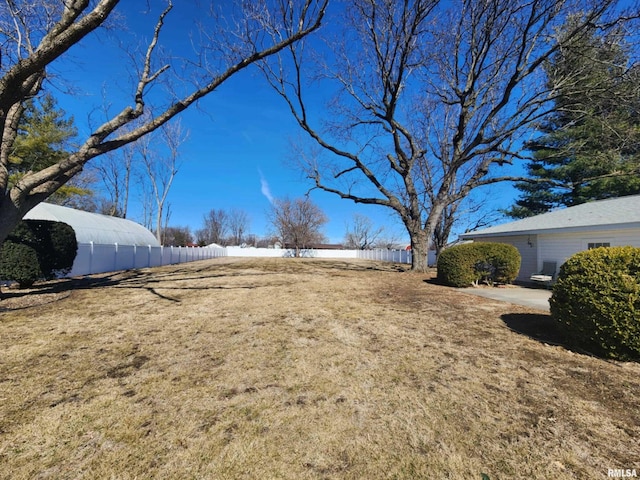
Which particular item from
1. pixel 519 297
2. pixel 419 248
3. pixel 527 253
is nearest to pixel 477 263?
pixel 519 297

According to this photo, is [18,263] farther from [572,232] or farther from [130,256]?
[572,232]

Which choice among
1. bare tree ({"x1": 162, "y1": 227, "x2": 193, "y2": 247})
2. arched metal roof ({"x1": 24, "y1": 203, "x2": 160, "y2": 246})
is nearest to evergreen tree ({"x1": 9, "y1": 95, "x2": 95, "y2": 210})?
arched metal roof ({"x1": 24, "y1": 203, "x2": 160, "y2": 246})

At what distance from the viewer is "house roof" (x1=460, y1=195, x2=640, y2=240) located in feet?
27.2

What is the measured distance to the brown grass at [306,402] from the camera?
1.82m

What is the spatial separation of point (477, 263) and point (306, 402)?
8.99m

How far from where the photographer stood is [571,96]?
10.7 meters

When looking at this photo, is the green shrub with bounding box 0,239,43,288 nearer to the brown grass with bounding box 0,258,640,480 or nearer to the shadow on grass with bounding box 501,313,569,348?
the brown grass with bounding box 0,258,640,480

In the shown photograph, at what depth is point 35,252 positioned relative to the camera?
7.94 m

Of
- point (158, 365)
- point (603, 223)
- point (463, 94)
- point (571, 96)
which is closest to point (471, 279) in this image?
point (603, 223)

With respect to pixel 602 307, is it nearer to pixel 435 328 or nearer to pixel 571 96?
pixel 435 328

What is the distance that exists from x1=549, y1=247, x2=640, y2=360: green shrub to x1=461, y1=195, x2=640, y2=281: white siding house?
251 inches

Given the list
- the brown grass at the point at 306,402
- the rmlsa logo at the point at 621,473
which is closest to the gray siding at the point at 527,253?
the brown grass at the point at 306,402

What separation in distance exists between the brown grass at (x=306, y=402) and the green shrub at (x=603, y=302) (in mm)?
264

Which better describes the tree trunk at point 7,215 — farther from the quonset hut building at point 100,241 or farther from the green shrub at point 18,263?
the quonset hut building at point 100,241
